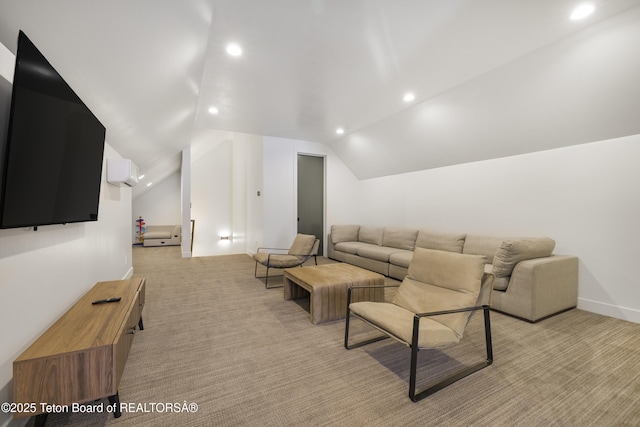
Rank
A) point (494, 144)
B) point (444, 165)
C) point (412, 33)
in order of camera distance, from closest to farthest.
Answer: point (412, 33) < point (494, 144) < point (444, 165)

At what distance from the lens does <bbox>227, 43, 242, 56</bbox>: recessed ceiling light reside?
2.61 meters

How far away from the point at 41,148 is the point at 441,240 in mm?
4637

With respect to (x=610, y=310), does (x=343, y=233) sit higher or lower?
higher

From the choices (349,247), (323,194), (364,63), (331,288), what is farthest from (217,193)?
(364,63)

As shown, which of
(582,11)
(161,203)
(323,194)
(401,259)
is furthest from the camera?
(161,203)

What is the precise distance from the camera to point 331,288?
290 cm

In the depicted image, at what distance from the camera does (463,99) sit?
3535mm

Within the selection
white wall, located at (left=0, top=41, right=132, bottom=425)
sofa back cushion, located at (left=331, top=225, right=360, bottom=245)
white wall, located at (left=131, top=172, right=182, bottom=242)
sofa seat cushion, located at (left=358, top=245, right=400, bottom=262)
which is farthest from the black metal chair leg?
white wall, located at (left=131, top=172, right=182, bottom=242)

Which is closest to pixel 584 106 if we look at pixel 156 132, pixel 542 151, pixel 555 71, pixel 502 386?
pixel 555 71

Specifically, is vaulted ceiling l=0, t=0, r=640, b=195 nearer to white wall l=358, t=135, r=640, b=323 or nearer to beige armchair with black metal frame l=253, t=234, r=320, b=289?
white wall l=358, t=135, r=640, b=323

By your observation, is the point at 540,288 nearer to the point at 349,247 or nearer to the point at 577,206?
the point at 577,206

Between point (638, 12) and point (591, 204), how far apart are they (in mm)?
1954

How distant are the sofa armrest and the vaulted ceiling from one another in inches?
61.7

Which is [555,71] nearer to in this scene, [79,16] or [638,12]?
[638,12]
